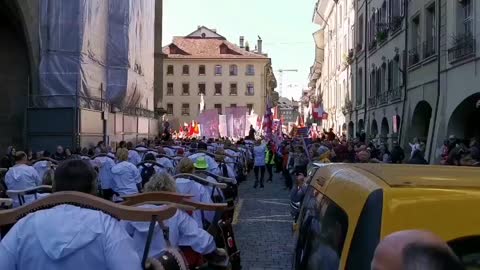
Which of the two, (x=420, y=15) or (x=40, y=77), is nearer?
(x=40, y=77)

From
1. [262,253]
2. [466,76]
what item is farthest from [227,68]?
[262,253]

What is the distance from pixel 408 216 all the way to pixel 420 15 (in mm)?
23315

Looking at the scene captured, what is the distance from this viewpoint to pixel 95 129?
22359mm

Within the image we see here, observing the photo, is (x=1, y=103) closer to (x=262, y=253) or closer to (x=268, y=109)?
(x=268, y=109)

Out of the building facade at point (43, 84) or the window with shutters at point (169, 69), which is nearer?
the building facade at point (43, 84)

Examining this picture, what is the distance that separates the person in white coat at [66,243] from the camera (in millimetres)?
3123

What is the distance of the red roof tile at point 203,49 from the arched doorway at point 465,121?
76645mm

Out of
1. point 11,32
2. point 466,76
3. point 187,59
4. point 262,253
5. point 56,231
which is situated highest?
point 187,59

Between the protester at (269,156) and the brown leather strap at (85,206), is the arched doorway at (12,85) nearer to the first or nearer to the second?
the protester at (269,156)

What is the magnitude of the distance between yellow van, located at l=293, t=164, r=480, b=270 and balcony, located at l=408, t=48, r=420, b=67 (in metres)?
22.9

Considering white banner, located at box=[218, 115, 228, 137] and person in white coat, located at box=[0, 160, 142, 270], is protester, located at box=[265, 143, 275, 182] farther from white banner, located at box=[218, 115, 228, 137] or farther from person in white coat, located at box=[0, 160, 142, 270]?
person in white coat, located at box=[0, 160, 142, 270]

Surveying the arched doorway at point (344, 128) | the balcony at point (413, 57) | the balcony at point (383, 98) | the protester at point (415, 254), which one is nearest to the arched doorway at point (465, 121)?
the balcony at point (413, 57)

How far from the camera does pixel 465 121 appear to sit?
20844mm

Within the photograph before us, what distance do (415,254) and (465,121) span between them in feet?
65.8
